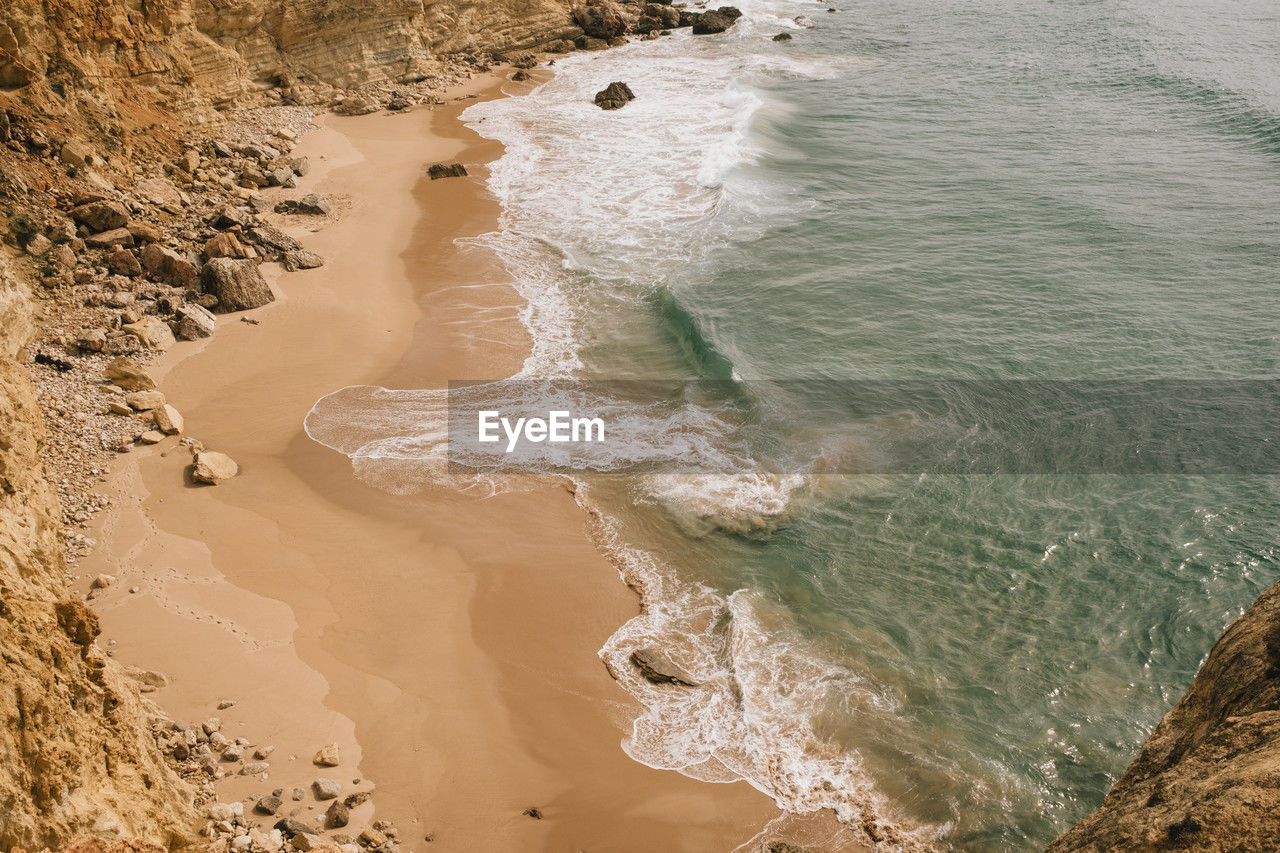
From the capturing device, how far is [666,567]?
12641mm

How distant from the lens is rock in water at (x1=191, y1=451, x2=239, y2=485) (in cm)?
1302

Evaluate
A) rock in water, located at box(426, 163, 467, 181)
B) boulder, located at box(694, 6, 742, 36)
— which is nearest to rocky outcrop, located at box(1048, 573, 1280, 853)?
rock in water, located at box(426, 163, 467, 181)

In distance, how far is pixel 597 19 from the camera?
1625 inches

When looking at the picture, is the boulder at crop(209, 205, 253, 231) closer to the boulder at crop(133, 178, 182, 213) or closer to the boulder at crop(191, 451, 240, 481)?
the boulder at crop(133, 178, 182, 213)

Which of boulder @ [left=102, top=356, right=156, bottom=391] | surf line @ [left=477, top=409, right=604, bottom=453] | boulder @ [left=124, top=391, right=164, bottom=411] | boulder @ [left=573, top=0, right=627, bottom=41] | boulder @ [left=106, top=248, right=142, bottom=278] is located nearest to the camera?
boulder @ [left=124, top=391, right=164, bottom=411]

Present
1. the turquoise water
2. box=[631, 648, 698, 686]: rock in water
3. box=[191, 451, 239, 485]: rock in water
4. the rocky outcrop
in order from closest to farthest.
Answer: the rocky outcrop < the turquoise water < box=[631, 648, 698, 686]: rock in water < box=[191, 451, 239, 485]: rock in water

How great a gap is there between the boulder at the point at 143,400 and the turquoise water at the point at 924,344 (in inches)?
260

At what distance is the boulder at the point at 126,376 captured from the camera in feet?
47.3

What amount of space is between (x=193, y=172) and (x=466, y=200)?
22.6 ft

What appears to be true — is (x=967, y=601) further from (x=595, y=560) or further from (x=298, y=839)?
(x=298, y=839)

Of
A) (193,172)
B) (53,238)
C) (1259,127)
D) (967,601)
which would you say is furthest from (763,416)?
(1259,127)

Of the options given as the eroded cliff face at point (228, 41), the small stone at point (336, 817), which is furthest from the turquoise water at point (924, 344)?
the eroded cliff face at point (228, 41)

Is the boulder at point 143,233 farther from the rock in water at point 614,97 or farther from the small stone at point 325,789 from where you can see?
the rock in water at point 614,97

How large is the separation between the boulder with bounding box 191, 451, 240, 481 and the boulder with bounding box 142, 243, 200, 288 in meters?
5.80
